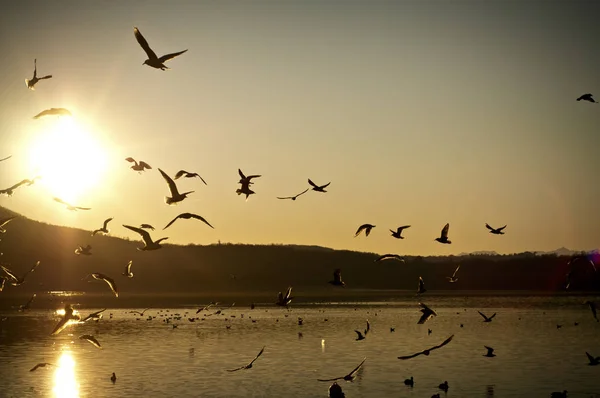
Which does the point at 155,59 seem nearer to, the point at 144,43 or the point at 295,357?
the point at 144,43

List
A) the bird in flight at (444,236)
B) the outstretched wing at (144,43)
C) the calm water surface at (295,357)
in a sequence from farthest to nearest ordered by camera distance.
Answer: the calm water surface at (295,357)
the bird in flight at (444,236)
the outstretched wing at (144,43)

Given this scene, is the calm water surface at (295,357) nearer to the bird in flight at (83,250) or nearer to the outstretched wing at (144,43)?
the bird in flight at (83,250)

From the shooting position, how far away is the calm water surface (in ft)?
140

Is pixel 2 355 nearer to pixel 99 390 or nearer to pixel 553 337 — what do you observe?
pixel 99 390

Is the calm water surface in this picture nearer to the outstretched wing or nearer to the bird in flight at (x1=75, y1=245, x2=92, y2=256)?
the bird in flight at (x1=75, y1=245, x2=92, y2=256)

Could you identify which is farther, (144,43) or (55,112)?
(55,112)

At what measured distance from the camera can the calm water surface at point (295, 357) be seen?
42.6 metres

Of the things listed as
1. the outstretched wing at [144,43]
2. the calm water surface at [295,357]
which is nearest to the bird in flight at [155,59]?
the outstretched wing at [144,43]

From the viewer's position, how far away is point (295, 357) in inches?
2216

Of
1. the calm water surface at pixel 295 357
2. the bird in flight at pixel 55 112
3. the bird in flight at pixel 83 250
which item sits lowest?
the calm water surface at pixel 295 357

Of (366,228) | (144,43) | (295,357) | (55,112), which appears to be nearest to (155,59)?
(144,43)

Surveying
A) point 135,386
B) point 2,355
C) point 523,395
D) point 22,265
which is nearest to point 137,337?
point 2,355

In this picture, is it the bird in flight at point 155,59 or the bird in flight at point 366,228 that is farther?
the bird in flight at point 366,228

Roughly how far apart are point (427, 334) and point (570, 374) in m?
27.2
